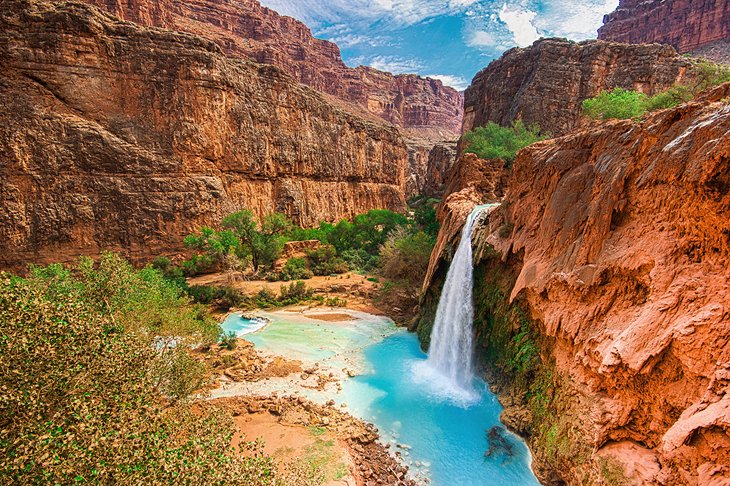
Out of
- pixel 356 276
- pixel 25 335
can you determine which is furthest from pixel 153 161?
pixel 25 335

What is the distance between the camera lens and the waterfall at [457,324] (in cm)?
1175

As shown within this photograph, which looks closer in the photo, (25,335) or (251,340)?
(25,335)

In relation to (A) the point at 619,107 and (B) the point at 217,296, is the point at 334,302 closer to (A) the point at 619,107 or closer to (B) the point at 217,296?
(B) the point at 217,296

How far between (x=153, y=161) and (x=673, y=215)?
27543mm

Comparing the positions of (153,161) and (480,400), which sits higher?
(153,161)

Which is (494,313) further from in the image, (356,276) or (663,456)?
(356,276)

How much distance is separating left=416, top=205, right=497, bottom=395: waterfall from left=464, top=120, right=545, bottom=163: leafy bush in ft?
32.1

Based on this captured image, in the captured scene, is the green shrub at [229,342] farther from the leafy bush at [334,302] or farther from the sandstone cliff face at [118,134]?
the sandstone cliff face at [118,134]

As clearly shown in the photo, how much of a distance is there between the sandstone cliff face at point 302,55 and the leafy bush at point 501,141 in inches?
1715

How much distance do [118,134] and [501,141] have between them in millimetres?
25973

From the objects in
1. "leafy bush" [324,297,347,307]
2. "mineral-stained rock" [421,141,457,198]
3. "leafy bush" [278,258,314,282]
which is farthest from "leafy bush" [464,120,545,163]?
"mineral-stained rock" [421,141,457,198]

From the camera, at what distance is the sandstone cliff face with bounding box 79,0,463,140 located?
169ft

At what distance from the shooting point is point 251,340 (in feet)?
49.3

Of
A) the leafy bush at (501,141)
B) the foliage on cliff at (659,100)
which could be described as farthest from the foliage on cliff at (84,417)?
the leafy bush at (501,141)
